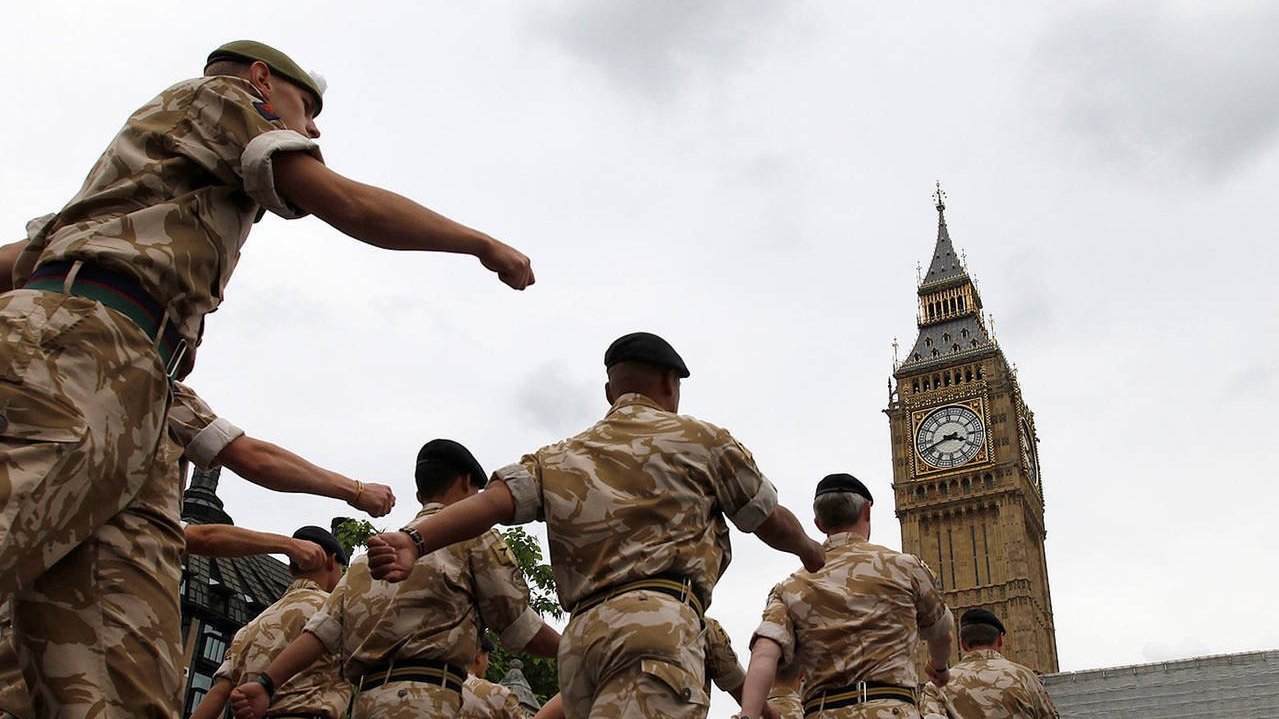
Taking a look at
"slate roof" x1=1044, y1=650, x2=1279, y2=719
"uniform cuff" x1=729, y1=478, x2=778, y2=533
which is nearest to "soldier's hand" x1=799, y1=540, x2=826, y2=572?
"uniform cuff" x1=729, y1=478, x2=778, y2=533

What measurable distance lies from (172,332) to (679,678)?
1.75 m

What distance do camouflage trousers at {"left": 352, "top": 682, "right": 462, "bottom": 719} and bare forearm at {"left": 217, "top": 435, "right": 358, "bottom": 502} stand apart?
4.87 feet

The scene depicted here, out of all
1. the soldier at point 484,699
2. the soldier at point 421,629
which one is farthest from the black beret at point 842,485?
the soldier at point 484,699

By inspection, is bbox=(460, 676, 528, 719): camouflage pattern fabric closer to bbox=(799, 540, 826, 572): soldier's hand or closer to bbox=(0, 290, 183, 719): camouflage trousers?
bbox=(799, 540, 826, 572): soldier's hand

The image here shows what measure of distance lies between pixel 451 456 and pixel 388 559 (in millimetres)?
2282

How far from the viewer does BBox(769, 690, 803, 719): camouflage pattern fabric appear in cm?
812

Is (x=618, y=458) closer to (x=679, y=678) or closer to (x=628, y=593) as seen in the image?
(x=628, y=593)

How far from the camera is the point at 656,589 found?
143 inches

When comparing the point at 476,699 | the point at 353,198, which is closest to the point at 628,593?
the point at 353,198

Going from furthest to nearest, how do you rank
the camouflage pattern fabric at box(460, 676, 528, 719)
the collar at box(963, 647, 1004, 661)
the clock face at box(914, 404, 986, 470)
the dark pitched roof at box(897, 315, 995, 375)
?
the dark pitched roof at box(897, 315, 995, 375) < the clock face at box(914, 404, 986, 470) < the collar at box(963, 647, 1004, 661) < the camouflage pattern fabric at box(460, 676, 528, 719)

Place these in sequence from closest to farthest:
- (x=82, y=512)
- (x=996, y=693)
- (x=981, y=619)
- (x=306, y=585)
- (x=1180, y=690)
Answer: (x=82, y=512), (x=306, y=585), (x=996, y=693), (x=981, y=619), (x=1180, y=690)

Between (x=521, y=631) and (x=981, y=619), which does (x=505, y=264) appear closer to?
(x=521, y=631)

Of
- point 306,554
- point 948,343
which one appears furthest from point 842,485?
point 948,343

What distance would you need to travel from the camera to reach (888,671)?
5.40m
